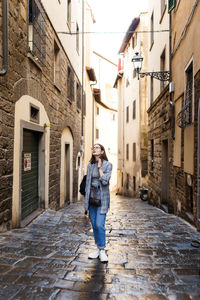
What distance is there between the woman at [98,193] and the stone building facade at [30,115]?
1758 millimetres

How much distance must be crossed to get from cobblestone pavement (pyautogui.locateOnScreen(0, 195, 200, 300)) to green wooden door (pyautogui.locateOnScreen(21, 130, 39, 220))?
0.98 metres

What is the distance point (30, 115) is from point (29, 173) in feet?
4.62

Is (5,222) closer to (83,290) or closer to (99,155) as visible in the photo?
(99,155)

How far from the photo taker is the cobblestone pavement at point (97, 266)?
10.2 ft

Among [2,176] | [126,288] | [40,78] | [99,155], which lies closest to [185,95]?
[40,78]

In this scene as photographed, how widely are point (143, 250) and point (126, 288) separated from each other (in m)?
1.54

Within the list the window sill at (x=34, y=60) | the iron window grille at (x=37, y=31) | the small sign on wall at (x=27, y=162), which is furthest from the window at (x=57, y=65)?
the small sign on wall at (x=27, y=162)

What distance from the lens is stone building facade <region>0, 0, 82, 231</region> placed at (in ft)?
18.2

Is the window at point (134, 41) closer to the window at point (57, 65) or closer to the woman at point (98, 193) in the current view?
the window at point (57, 65)

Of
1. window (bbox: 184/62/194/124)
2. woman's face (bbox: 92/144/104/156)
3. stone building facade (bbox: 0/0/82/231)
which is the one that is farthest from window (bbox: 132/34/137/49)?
woman's face (bbox: 92/144/104/156)

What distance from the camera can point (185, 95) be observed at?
25.3ft

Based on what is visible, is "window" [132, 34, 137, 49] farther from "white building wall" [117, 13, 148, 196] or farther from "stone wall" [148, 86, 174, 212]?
"stone wall" [148, 86, 174, 212]

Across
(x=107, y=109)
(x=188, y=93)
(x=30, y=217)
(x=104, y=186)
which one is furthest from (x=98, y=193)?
(x=107, y=109)

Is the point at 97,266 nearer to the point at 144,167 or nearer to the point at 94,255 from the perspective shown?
the point at 94,255
